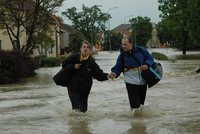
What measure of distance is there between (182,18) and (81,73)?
5900 cm

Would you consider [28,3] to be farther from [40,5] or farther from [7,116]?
[7,116]

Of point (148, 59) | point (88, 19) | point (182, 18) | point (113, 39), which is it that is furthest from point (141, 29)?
point (148, 59)

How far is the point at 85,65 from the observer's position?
1137 centimetres

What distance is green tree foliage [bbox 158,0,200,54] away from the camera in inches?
2157

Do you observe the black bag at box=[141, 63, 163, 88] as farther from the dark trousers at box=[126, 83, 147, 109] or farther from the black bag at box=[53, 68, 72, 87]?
the black bag at box=[53, 68, 72, 87]

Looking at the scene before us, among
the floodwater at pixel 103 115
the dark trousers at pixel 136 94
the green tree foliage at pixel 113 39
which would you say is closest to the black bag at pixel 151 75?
the dark trousers at pixel 136 94

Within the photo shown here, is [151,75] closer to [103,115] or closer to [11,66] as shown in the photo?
[103,115]

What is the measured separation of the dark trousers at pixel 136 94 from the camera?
37.2ft

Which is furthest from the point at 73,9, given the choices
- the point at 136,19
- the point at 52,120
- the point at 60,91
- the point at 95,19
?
the point at 52,120

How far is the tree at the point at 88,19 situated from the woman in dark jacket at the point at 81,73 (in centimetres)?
10653

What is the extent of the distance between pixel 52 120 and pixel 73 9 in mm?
113541

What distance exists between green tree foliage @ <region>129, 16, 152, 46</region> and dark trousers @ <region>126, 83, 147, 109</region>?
423ft

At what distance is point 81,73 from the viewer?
11.4 metres

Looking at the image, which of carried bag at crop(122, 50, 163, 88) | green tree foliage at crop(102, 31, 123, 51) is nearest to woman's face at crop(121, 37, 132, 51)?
carried bag at crop(122, 50, 163, 88)
